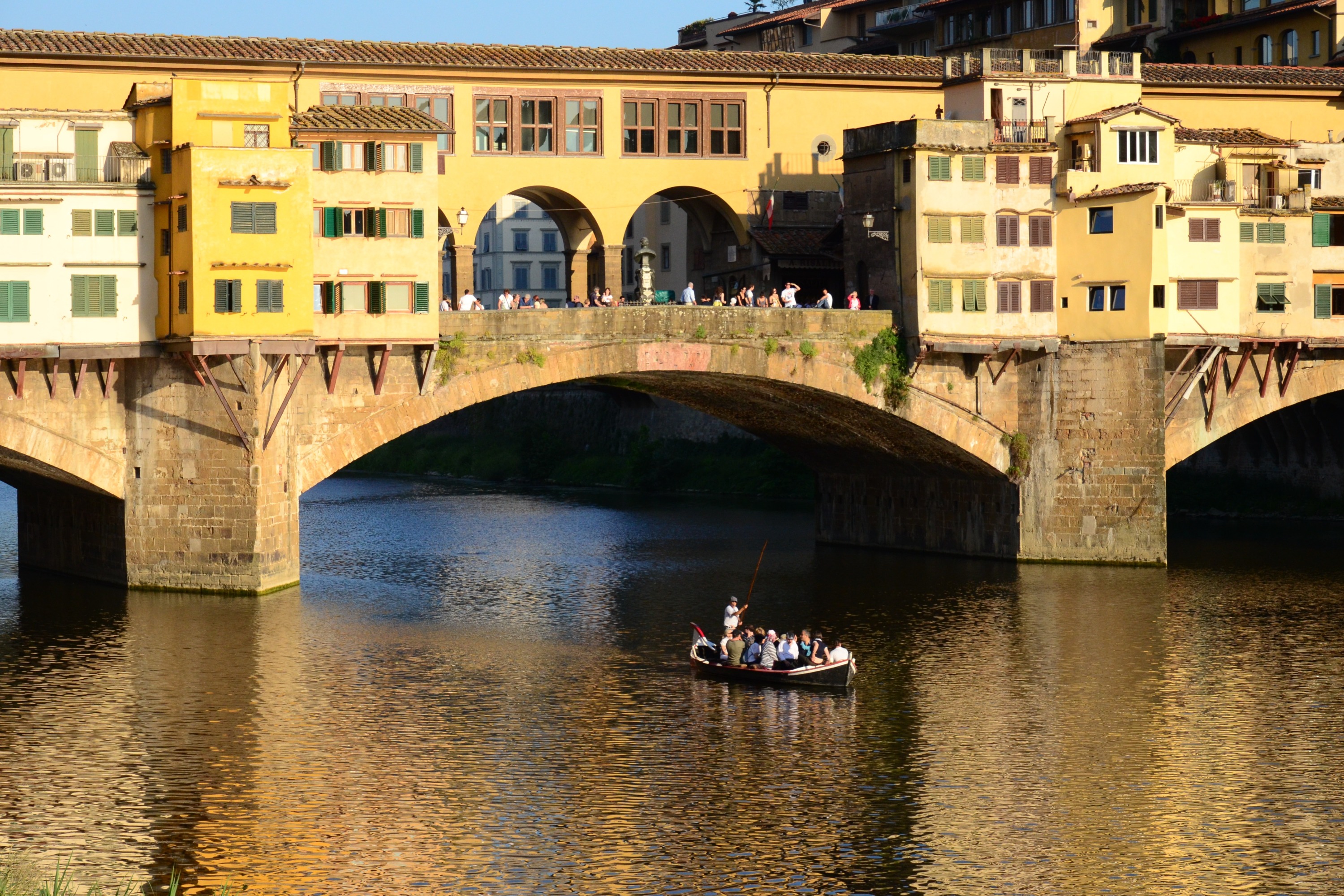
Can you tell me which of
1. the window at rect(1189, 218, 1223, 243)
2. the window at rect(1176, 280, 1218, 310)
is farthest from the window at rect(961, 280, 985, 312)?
the window at rect(1189, 218, 1223, 243)

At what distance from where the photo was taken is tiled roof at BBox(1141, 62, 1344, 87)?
74.9 m

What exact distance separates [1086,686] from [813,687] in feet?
22.6

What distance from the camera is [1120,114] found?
66250mm

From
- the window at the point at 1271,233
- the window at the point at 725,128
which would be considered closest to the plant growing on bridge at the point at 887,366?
the window at the point at 725,128

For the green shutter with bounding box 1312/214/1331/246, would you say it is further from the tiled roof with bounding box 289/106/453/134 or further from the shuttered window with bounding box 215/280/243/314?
the shuttered window with bounding box 215/280/243/314

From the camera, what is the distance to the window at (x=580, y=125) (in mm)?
66688

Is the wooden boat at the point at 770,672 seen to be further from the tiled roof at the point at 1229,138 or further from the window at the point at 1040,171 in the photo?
the tiled roof at the point at 1229,138

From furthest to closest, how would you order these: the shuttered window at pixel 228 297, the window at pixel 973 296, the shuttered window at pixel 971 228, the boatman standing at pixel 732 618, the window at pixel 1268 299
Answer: the window at pixel 1268 299, the window at pixel 973 296, the shuttered window at pixel 971 228, the shuttered window at pixel 228 297, the boatman standing at pixel 732 618

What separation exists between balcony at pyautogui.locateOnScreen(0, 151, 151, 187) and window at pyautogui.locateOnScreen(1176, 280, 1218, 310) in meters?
36.3

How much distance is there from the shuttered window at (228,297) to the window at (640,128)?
17023 mm

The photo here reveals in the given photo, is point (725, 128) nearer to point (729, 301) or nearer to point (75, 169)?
point (729, 301)

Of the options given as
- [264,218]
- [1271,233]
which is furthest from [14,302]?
[1271,233]

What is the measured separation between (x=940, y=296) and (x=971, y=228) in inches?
104

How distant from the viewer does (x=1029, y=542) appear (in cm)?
6806
